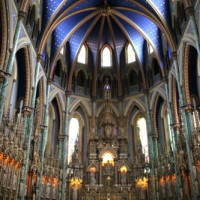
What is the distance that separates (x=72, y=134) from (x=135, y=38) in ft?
44.7

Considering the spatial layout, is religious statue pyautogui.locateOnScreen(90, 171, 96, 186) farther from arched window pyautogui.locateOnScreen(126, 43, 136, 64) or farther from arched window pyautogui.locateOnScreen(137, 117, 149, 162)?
arched window pyautogui.locateOnScreen(126, 43, 136, 64)

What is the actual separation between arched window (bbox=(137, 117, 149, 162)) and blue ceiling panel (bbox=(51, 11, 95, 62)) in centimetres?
1256

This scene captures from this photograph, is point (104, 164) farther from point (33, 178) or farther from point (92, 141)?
point (33, 178)

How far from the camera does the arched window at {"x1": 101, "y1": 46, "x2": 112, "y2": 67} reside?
35025mm

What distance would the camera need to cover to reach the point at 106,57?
35438mm

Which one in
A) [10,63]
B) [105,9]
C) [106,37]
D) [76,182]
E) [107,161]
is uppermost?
[105,9]

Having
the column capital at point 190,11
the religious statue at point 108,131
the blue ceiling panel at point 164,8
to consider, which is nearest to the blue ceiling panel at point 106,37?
the blue ceiling panel at point 164,8

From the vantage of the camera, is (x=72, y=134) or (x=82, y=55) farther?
(x=82, y=55)

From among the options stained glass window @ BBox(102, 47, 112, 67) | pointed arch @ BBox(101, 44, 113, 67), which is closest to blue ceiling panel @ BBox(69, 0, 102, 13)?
pointed arch @ BBox(101, 44, 113, 67)

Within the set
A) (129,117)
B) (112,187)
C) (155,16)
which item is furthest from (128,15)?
(112,187)

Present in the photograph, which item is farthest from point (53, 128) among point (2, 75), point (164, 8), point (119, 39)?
point (164, 8)

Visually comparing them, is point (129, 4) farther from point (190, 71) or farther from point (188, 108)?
point (188, 108)

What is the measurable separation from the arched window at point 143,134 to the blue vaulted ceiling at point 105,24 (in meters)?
6.55

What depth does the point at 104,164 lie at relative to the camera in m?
28.2
